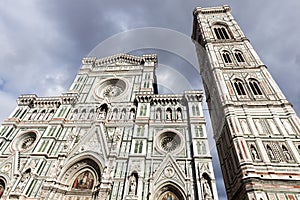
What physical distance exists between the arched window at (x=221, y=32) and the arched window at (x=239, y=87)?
9021 mm

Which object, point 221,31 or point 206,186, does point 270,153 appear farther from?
point 221,31

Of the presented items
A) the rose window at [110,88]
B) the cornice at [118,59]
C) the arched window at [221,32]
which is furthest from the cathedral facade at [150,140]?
the arched window at [221,32]

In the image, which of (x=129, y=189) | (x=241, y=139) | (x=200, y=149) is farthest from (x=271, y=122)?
(x=129, y=189)

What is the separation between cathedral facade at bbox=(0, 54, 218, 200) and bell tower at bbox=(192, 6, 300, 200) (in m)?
2.24

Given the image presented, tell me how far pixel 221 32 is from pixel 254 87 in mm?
11642

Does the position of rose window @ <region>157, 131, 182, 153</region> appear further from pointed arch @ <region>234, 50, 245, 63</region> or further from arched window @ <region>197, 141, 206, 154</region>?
pointed arch @ <region>234, 50, 245, 63</region>

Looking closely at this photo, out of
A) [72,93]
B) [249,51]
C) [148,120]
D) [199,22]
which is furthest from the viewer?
[199,22]

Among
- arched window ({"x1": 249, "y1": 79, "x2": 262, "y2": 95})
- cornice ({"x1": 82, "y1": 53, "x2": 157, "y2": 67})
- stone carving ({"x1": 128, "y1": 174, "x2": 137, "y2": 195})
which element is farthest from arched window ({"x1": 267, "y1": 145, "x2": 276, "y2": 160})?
cornice ({"x1": 82, "y1": 53, "x2": 157, "y2": 67})

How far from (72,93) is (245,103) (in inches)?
672

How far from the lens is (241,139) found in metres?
13.4

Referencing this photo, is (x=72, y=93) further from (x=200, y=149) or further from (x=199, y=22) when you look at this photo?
(x=199, y=22)

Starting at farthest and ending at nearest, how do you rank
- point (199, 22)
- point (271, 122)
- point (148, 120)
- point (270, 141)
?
point (199, 22)
point (148, 120)
point (271, 122)
point (270, 141)

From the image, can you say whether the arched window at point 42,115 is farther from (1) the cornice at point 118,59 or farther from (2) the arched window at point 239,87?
(2) the arched window at point 239,87

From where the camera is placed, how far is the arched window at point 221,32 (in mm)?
24775
